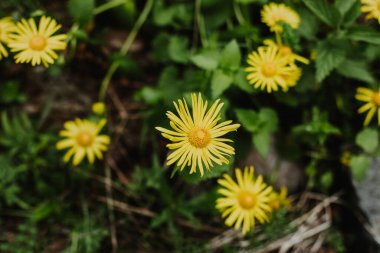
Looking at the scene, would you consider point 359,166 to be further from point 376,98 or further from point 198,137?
point 198,137

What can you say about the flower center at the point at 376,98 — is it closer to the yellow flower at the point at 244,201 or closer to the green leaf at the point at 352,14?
the green leaf at the point at 352,14

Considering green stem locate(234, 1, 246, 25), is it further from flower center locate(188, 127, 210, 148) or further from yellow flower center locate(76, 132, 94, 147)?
yellow flower center locate(76, 132, 94, 147)

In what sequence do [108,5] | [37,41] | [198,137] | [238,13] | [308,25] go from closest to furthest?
1. [198,137]
2. [37,41]
3. [308,25]
4. [238,13]
5. [108,5]

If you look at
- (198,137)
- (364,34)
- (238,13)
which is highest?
(238,13)

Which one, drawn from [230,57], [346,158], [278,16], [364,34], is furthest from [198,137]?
[346,158]

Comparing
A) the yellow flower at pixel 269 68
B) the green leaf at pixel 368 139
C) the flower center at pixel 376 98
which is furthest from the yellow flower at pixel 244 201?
the flower center at pixel 376 98
